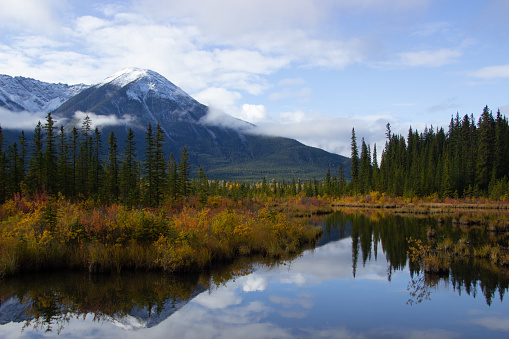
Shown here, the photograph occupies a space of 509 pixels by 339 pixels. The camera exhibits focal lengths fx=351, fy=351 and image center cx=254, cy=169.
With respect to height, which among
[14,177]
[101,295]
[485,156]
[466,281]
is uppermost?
[485,156]

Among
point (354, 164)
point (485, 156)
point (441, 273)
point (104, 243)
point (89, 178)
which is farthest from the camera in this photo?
point (354, 164)

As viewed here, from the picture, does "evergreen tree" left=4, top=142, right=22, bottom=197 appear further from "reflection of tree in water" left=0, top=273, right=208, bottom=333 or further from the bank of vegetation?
"reflection of tree in water" left=0, top=273, right=208, bottom=333

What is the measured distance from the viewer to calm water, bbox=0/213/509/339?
10.6 metres

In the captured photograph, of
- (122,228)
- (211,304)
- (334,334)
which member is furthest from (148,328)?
(122,228)

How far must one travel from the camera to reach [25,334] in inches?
406

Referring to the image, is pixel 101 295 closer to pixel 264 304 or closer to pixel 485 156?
pixel 264 304

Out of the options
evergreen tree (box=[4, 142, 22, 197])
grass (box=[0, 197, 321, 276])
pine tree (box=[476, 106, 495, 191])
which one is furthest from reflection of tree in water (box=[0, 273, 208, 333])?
pine tree (box=[476, 106, 495, 191])

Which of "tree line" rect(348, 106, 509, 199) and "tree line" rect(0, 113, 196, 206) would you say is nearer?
"tree line" rect(0, 113, 196, 206)

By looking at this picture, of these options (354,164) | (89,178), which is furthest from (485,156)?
(89,178)

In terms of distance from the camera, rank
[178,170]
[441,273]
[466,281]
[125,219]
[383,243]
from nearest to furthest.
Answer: [466,281] < [441,273] < [125,219] < [383,243] < [178,170]

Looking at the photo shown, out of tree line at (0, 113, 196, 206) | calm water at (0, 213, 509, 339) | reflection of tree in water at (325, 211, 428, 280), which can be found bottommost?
reflection of tree in water at (325, 211, 428, 280)

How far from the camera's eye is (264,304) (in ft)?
42.8

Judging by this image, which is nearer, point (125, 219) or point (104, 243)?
point (104, 243)

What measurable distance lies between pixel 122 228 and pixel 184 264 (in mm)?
3673
